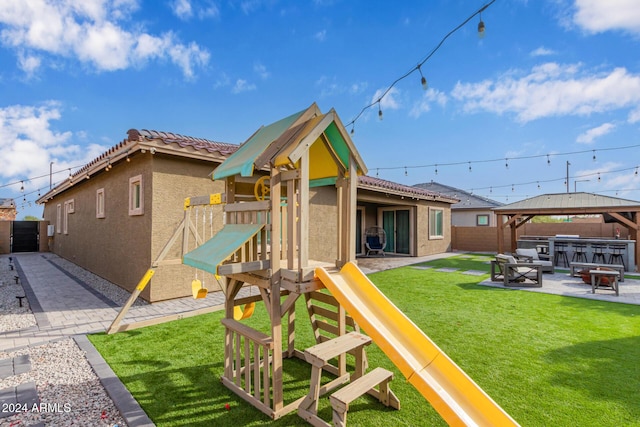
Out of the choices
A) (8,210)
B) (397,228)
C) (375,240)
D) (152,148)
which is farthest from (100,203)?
(8,210)

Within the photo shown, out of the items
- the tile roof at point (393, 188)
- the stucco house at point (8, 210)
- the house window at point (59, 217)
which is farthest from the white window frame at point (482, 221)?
the stucco house at point (8, 210)

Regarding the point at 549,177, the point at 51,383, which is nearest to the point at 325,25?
the point at 51,383

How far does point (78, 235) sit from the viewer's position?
11820 millimetres

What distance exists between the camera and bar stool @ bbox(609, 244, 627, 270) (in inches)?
409

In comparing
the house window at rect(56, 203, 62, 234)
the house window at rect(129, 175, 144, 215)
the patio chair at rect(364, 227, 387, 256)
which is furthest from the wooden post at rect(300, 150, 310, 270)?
the house window at rect(56, 203, 62, 234)

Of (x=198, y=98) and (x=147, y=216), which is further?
(x=198, y=98)

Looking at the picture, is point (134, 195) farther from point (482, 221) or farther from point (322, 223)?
point (482, 221)

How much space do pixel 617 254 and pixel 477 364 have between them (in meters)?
10.7

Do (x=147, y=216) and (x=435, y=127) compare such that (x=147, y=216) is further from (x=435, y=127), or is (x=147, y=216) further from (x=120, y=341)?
(x=435, y=127)

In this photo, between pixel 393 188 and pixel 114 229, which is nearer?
pixel 114 229

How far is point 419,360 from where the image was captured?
2.22 metres

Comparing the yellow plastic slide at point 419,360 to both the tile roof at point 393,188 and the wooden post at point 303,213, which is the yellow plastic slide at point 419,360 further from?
the tile roof at point 393,188

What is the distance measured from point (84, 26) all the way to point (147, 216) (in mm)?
5023

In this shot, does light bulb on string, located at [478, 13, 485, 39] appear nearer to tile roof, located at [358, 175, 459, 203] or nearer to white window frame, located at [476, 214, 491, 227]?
tile roof, located at [358, 175, 459, 203]
